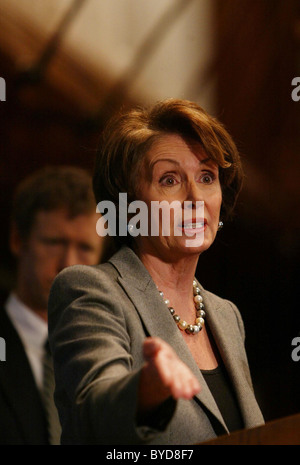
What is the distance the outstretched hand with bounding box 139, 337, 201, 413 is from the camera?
846 millimetres

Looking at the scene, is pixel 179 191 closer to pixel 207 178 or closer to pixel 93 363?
pixel 207 178

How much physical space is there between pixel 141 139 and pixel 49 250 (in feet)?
1.53

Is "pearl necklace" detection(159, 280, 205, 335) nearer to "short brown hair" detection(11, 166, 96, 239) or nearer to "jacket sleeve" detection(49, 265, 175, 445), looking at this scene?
"jacket sleeve" detection(49, 265, 175, 445)

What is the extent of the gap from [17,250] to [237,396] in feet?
2.11

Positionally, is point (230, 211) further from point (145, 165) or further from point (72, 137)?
point (72, 137)

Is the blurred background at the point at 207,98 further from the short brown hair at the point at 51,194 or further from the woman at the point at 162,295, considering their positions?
the woman at the point at 162,295

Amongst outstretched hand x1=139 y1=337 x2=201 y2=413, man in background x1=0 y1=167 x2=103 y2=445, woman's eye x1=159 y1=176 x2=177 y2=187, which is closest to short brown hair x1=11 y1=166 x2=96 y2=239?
man in background x1=0 y1=167 x2=103 y2=445

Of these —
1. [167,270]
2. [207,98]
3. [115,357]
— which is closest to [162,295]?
[167,270]

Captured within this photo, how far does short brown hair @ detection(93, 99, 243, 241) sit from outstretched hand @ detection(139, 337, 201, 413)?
53cm

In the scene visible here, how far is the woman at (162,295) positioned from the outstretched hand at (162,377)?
120mm

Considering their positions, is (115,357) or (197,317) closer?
(115,357)

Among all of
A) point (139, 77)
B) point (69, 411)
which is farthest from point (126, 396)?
point (139, 77)

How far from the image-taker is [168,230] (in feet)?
A: 4.42

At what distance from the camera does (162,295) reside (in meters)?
→ 1.34
